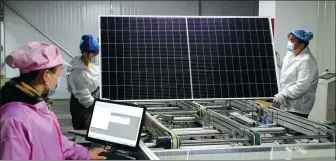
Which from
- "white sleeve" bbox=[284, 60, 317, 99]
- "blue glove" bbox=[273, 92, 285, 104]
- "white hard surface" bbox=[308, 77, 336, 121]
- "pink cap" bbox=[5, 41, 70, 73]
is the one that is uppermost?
"pink cap" bbox=[5, 41, 70, 73]

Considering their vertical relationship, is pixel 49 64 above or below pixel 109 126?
above

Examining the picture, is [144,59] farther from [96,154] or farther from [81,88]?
[96,154]

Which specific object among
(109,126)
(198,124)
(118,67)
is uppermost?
(118,67)

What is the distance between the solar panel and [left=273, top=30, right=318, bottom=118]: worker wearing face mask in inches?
Answer: 19.6

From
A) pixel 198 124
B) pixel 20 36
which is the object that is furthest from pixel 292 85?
pixel 20 36

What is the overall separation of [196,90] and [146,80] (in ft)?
1.39

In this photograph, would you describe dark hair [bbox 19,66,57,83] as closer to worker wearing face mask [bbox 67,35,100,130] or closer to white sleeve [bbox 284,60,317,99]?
worker wearing face mask [bbox 67,35,100,130]

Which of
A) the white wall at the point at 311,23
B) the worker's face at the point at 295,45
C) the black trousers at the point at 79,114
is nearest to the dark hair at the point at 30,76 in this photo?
the black trousers at the point at 79,114

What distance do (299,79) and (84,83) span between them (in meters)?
2.08

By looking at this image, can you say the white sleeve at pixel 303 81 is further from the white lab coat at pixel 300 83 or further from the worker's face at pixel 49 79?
the worker's face at pixel 49 79

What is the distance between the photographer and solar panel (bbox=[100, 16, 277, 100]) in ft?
11.1

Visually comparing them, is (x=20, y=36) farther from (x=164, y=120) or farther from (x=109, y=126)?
(x=109, y=126)

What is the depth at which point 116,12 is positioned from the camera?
9773 millimetres

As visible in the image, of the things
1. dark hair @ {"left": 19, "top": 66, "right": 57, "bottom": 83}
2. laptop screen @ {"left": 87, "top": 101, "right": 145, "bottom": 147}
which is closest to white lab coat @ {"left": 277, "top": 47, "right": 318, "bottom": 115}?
laptop screen @ {"left": 87, "top": 101, "right": 145, "bottom": 147}
